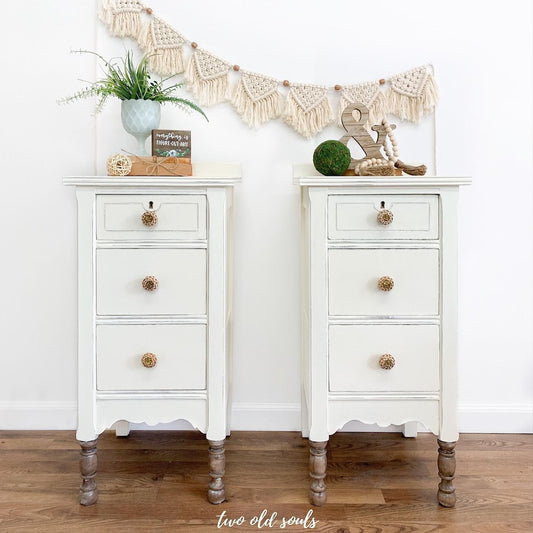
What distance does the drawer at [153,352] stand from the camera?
58.1 inches

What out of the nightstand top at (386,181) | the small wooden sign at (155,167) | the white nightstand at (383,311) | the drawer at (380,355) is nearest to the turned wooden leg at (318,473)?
the white nightstand at (383,311)

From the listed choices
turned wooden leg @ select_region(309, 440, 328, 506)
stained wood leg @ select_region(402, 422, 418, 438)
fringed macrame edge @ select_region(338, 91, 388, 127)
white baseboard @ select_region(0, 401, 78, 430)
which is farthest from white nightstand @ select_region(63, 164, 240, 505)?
stained wood leg @ select_region(402, 422, 418, 438)

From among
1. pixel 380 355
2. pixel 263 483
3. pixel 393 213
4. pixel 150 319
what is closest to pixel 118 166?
pixel 150 319

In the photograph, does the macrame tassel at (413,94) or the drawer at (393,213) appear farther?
the macrame tassel at (413,94)

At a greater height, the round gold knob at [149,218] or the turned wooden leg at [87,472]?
the round gold knob at [149,218]

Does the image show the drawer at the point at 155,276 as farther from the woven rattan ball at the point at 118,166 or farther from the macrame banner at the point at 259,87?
the macrame banner at the point at 259,87

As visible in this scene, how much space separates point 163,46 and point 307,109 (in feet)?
1.84

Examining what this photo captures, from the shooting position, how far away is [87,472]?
1.49m

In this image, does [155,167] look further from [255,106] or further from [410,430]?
[410,430]

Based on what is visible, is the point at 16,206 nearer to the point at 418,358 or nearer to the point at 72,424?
the point at 72,424

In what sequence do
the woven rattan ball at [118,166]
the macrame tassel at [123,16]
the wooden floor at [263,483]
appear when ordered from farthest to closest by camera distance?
the macrame tassel at [123,16] < the woven rattan ball at [118,166] < the wooden floor at [263,483]

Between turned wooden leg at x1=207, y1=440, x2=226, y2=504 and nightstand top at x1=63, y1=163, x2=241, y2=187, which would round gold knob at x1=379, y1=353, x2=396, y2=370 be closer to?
turned wooden leg at x1=207, y1=440, x2=226, y2=504

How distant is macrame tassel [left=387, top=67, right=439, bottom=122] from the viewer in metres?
1.91

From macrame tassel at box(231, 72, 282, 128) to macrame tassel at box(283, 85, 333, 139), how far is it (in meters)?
0.05
